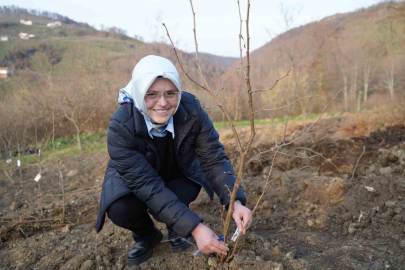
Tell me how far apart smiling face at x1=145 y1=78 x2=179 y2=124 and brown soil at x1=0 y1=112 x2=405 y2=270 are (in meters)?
0.81

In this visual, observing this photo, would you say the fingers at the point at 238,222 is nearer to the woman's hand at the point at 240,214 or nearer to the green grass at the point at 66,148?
the woman's hand at the point at 240,214

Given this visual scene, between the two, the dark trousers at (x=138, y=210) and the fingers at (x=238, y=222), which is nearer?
the fingers at (x=238, y=222)

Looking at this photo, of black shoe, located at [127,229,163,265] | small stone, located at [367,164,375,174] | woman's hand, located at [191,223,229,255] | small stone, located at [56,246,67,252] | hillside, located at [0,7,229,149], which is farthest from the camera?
hillside, located at [0,7,229,149]

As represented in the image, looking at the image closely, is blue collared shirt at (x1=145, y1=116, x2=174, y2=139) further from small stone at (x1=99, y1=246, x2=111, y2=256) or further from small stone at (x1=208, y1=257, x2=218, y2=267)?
small stone at (x1=99, y1=246, x2=111, y2=256)

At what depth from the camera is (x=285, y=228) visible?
265cm

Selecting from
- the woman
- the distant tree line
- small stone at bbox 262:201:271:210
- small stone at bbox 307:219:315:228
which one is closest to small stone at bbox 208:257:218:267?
the woman

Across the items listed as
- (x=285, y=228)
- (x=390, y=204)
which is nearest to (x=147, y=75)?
(x=285, y=228)

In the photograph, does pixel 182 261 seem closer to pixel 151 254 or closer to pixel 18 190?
pixel 151 254

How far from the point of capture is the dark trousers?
1893 millimetres

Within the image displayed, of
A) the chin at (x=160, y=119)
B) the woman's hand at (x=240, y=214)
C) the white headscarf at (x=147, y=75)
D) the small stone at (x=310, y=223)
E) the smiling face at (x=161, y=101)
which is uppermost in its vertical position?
the white headscarf at (x=147, y=75)

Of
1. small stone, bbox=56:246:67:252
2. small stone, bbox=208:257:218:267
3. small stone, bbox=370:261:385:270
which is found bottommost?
small stone, bbox=56:246:67:252

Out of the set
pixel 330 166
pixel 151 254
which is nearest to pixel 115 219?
pixel 151 254

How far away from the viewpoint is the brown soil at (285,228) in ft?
6.34

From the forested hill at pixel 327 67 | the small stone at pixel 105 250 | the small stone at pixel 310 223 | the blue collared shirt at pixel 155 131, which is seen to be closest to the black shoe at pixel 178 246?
the small stone at pixel 105 250
